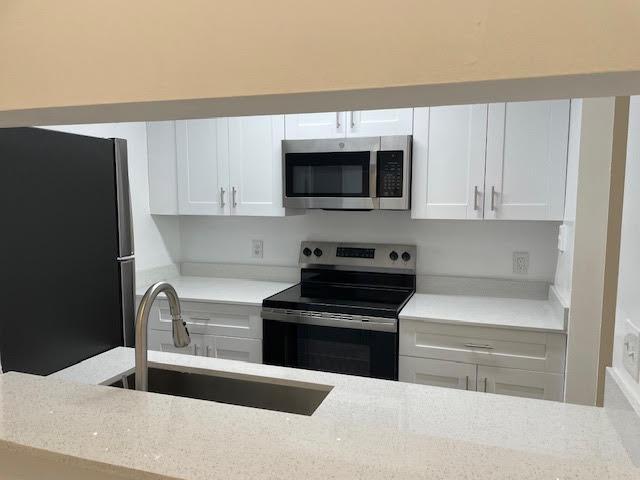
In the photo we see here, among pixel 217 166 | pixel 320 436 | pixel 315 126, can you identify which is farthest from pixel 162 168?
pixel 320 436

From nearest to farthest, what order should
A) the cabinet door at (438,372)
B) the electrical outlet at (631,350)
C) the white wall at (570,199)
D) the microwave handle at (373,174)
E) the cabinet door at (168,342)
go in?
the electrical outlet at (631,350) < the white wall at (570,199) < the cabinet door at (438,372) < the microwave handle at (373,174) < the cabinet door at (168,342)

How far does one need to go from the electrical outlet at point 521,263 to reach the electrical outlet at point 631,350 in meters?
1.80

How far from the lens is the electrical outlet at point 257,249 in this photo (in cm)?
326

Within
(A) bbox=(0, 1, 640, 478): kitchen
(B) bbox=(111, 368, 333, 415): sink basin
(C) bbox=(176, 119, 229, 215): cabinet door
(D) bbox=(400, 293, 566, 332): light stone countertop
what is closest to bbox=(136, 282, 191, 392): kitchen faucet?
(A) bbox=(0, 1, 640, 478): kitchen

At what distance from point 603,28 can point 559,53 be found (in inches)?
2.1

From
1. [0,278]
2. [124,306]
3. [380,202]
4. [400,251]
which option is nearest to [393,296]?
[400,251]

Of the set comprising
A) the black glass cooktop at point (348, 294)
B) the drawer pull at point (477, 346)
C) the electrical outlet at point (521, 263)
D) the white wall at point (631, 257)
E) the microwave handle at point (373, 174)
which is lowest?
the drawer pull at point (477, 346)

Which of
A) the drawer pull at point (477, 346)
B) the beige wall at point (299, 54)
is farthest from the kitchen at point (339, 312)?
the beige wall at point (299, 54)

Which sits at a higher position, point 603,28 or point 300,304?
point 603,28

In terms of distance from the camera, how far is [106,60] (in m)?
0.75

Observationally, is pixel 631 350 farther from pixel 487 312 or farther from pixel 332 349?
pixel 332 349

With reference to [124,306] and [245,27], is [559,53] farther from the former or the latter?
[124,306]

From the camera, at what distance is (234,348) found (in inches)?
105

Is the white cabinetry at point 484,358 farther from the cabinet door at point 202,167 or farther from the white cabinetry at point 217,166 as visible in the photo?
the cabinet door at point 202,167
